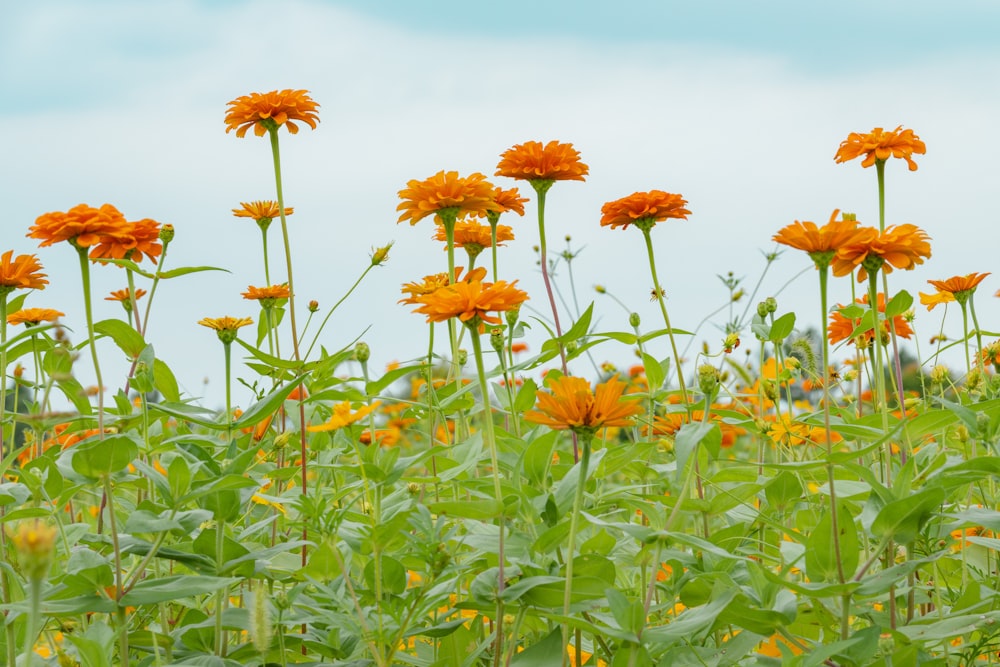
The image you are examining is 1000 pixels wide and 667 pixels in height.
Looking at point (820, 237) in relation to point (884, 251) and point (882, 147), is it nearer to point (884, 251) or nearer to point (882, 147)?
point (884, 251)

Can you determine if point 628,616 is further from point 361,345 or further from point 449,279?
point 361,345

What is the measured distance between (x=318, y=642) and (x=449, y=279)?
1.86 feet

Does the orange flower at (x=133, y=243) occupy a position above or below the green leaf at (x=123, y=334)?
above

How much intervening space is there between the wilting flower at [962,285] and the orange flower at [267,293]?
45.2 inches

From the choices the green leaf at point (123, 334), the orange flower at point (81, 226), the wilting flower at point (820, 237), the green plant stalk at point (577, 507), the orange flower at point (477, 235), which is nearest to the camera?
the green plant stalk at point (577, 507)

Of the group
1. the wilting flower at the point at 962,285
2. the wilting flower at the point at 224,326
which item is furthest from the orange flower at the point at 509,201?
the wilting flower at the point at 962,285

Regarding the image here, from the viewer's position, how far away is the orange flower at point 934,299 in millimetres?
1901

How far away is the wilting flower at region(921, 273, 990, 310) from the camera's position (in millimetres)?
1784

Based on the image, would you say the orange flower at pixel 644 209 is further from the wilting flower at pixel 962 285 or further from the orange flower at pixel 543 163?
the wilting flower at pixel 962 285

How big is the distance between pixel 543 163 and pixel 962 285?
2.44ft

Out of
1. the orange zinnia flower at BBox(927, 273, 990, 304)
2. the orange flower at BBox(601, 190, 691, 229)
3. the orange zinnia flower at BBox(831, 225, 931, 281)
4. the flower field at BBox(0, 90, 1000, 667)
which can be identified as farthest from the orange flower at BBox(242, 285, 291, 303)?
the orange zinnia flower at BBox(927, 273, 990, 304)

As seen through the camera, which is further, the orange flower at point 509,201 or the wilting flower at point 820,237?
the orange flower at point 509,201

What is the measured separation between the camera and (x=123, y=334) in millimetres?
1624

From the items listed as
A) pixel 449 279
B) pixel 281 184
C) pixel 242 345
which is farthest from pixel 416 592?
pixel 281 184
